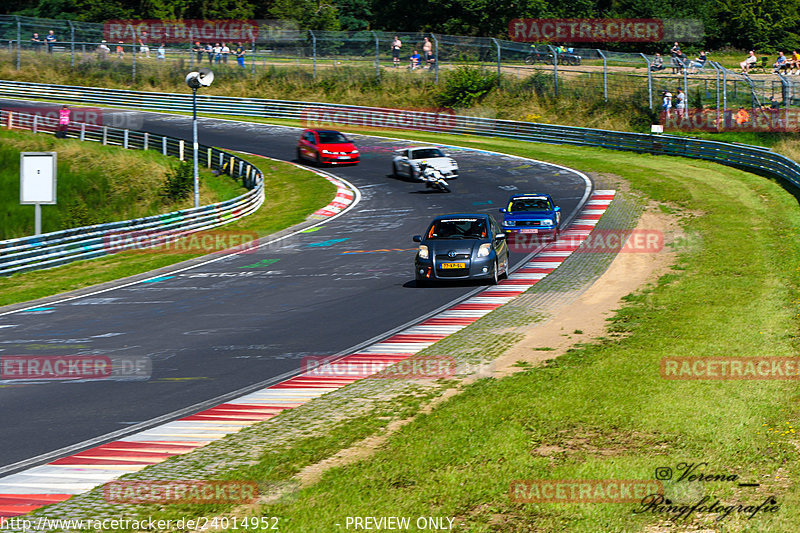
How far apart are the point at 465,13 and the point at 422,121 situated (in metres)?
28.7

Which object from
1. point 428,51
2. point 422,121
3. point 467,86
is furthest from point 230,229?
point 428,51

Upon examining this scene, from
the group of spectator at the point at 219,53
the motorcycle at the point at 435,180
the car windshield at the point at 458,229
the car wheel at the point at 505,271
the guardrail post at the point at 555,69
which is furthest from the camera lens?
the group of spectator at the point at 219,53

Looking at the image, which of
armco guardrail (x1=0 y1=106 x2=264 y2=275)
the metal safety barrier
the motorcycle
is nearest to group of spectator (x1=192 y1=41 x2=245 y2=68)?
the metal safety barrier

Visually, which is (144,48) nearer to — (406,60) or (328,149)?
(406,60)

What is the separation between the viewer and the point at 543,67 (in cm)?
5116

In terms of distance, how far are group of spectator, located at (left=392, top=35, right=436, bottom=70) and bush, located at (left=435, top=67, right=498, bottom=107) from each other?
2.34 m

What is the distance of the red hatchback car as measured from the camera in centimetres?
4019

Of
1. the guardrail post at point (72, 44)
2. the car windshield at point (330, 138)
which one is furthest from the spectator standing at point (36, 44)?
the car windshield at point (330, 138)

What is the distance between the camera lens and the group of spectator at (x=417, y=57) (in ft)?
184

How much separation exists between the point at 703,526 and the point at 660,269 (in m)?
13.8

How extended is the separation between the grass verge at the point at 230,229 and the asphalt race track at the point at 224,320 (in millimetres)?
1649

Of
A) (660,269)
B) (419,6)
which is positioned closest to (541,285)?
(660,269)

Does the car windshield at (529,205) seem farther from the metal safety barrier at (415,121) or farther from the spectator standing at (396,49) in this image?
the spectator standing at (396,49)

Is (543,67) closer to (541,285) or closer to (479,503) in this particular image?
(541,285)
